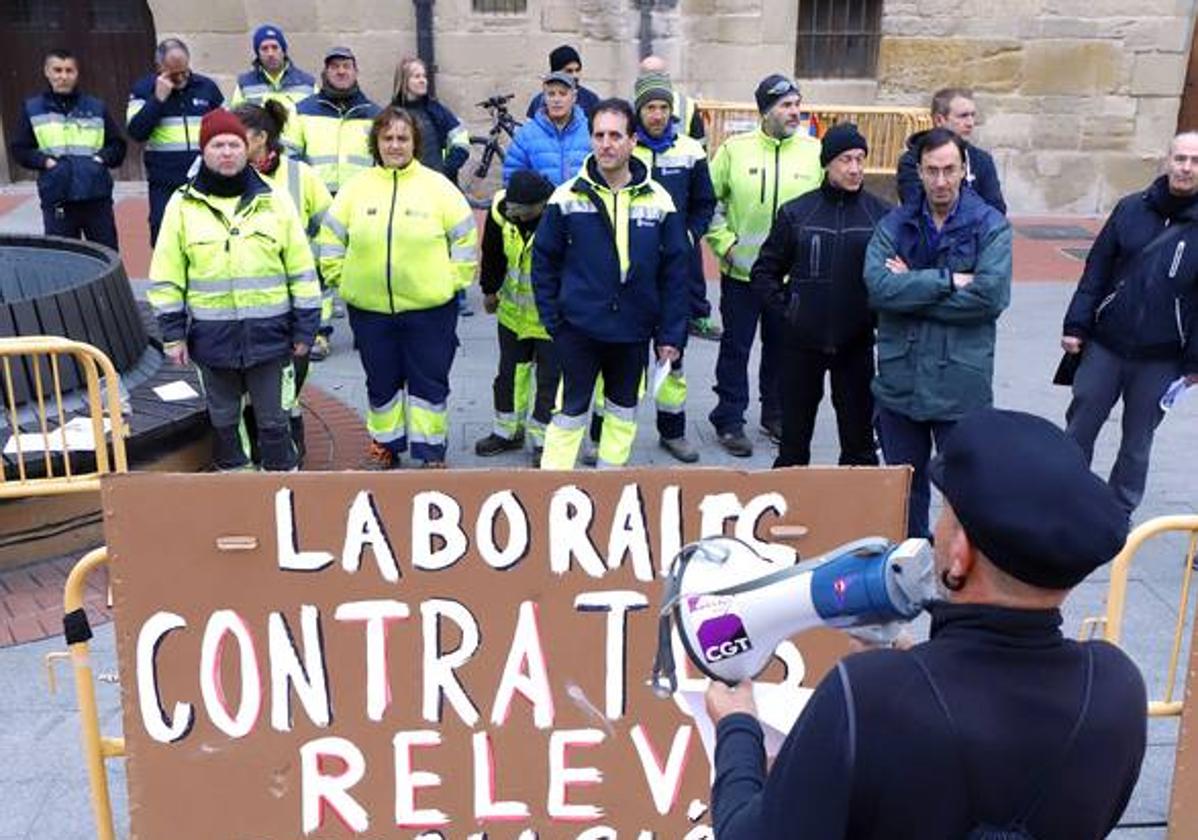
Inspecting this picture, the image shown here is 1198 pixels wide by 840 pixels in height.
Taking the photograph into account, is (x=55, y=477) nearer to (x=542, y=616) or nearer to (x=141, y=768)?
(x=141, y=768)

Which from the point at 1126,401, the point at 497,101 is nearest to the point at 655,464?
the point at 1126,401

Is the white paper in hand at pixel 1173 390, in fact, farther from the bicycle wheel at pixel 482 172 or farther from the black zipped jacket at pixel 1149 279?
the bicycle wheel at pixel 482 172

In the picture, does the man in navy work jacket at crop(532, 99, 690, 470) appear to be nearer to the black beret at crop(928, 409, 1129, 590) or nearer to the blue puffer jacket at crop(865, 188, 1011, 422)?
the blue puffer jacket at crop(865, 188, 1011, 422)

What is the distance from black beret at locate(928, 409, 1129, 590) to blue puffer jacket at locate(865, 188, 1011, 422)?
10.5 ft

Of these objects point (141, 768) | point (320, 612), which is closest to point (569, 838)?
point (320, 612)

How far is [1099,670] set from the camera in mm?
1813

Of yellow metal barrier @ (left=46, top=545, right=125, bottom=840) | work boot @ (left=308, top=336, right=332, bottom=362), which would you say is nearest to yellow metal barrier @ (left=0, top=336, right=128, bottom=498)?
yellow metal barrier @ (left=46, top=545, right=125, bottom=840)

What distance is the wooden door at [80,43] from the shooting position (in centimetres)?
1291

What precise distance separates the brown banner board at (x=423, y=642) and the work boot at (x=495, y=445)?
358 centimetres

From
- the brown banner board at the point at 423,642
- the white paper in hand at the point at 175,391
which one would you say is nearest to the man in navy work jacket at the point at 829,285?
the brown banner board at the point at 423,642

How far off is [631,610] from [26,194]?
38.2ft

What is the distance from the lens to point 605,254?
5559 millimetres

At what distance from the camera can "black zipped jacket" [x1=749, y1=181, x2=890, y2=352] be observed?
5.48 metres

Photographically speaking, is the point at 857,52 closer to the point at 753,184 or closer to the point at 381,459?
the point at 753,184
